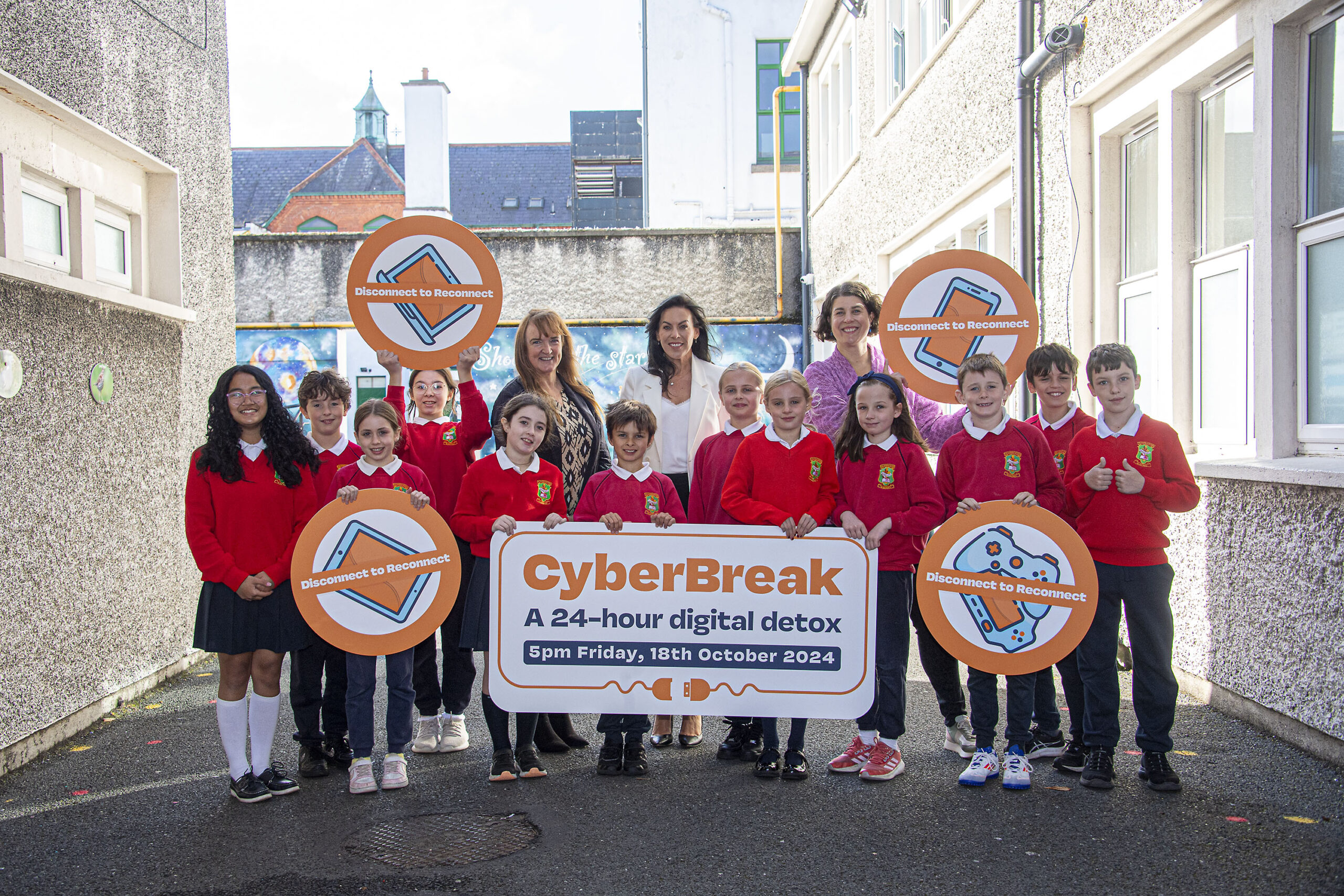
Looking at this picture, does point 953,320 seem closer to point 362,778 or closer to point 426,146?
point 362,778

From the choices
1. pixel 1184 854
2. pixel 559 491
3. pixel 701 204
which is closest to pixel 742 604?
pixel 559 491

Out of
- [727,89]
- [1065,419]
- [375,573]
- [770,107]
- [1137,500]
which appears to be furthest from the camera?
[770,107]

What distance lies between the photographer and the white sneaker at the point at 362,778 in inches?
159

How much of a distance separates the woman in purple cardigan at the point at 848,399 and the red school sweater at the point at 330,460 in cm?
204

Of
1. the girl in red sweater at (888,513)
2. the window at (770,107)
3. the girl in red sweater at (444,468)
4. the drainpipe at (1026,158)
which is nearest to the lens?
the girl in red sweater at (888,513)

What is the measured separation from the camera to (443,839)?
3588 mm

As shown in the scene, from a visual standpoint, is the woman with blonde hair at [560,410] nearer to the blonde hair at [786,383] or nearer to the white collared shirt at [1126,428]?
the blonde hair at [786,383]

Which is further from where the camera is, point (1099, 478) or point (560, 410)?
point (560, 410)

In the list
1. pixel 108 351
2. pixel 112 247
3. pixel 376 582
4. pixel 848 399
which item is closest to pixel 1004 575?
pixel 848 399

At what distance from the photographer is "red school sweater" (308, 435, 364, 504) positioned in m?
4.31

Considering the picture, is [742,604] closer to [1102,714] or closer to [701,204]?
[1102,714]

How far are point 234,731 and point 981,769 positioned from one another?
2947 millimetres

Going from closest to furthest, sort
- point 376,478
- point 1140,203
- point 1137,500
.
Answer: point 1137,500 → point 376,478 → point 1140,203

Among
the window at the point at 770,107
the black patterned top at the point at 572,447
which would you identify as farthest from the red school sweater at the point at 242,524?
the window at the point at 770,107
